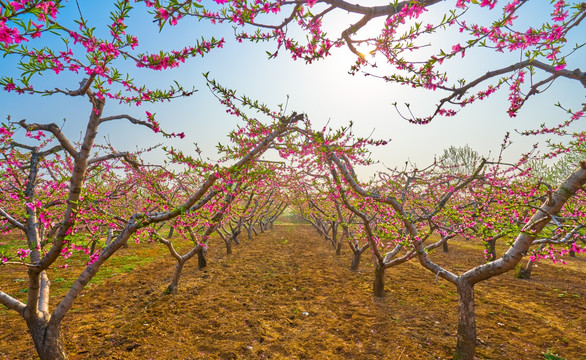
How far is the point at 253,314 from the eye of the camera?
6961mm

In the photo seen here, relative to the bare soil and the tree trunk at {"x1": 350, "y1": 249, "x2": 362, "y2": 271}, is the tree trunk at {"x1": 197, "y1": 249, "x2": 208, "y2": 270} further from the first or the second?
the tree trunk at {"x1": 350, "y1": 249, "x2": 362, "y2": 271}

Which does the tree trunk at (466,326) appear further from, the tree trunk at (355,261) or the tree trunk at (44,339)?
the tree trunk at (44,339)

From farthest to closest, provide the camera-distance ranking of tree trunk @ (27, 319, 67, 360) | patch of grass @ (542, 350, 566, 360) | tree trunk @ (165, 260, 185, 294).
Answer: tree trunk @ (165, 260, 185, 294) < patch of grass @ (542, 350, 566, 360) < tree trunk @ (27, 319, 67, 360)

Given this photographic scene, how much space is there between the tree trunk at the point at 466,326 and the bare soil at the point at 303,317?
43 centimetres

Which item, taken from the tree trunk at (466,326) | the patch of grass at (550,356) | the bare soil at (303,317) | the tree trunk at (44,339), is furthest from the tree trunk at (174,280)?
the patch of grass at (550,356)

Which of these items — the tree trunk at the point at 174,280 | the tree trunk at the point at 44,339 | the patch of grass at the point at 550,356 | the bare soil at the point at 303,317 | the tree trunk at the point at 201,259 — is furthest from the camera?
the tree trunk at the point at 201,259

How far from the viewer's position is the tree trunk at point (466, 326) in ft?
15.9

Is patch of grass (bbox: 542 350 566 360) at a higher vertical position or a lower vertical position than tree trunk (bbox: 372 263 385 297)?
lower

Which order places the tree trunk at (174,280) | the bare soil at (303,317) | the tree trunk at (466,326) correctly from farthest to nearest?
1. the tree trunk at (174,280)
2. the bare soil at (303,317)
3. the tree trunk at (466,326)

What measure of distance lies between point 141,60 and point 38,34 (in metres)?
1.12

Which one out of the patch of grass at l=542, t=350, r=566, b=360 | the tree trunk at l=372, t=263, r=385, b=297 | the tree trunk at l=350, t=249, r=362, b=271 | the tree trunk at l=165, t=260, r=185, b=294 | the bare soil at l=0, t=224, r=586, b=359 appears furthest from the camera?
the tree trunk at l=350, t=249, r=362, b=271

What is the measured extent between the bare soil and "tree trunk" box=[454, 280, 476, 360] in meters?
0.43

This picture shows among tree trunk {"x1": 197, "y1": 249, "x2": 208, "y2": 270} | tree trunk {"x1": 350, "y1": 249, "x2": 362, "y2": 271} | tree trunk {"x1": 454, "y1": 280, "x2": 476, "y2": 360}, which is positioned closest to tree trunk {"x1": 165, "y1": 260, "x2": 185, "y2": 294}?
tree trunk {"x1": 197, "y1": 249, "x2": 208, "y2": 270}

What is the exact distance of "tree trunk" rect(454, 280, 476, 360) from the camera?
4852mm
